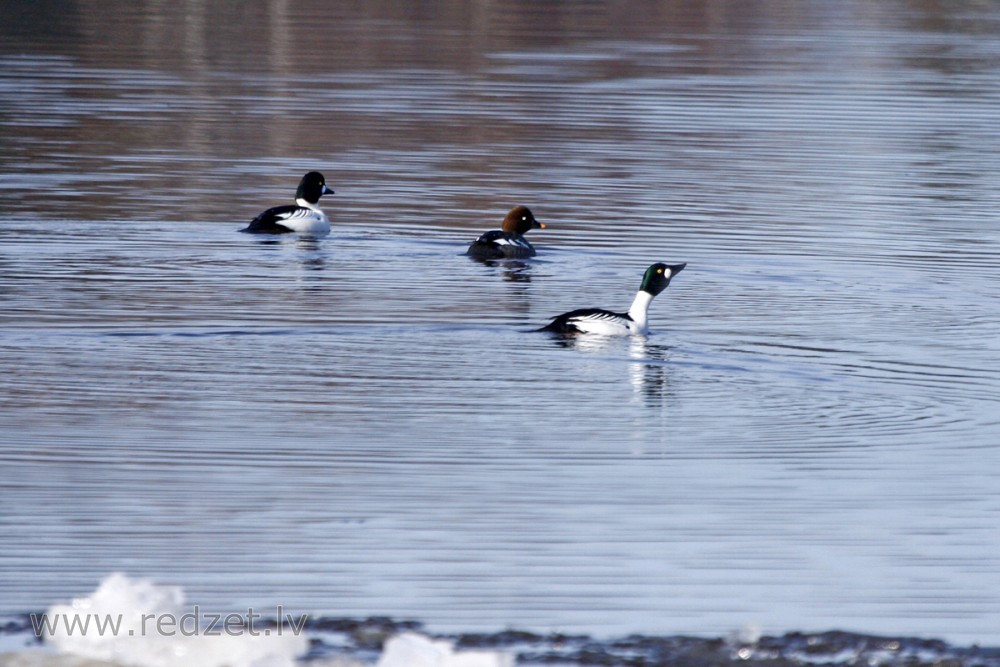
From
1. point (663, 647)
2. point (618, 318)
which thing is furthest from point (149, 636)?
point (618, 318)

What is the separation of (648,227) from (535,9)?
4180 cm

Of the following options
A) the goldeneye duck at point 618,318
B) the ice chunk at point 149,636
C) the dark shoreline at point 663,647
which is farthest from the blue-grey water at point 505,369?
the ice chunk at point 149,636

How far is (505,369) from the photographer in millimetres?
13664

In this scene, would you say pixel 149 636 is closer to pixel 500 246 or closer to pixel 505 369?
pixel 505 369

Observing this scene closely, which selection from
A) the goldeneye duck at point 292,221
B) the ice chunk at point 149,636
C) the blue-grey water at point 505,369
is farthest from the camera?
the goldeneye duck at point 292,221

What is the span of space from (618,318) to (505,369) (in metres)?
1.65

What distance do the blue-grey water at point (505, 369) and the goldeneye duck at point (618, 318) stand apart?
0.45ft

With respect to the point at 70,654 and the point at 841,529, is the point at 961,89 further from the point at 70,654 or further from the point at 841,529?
the point at 70,654

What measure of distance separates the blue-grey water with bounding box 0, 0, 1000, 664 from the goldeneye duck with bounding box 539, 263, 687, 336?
0.45 ft

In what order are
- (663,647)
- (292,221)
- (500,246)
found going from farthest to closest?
(292,221)
(500,246)
(663,647)

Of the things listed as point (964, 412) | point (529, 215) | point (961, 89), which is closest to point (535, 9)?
point (961, 89)

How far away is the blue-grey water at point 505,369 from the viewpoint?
889 cm

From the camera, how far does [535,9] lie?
203ft

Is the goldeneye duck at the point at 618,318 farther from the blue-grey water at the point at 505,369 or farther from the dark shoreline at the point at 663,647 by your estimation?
the dark shoreline at the point at 663,647
